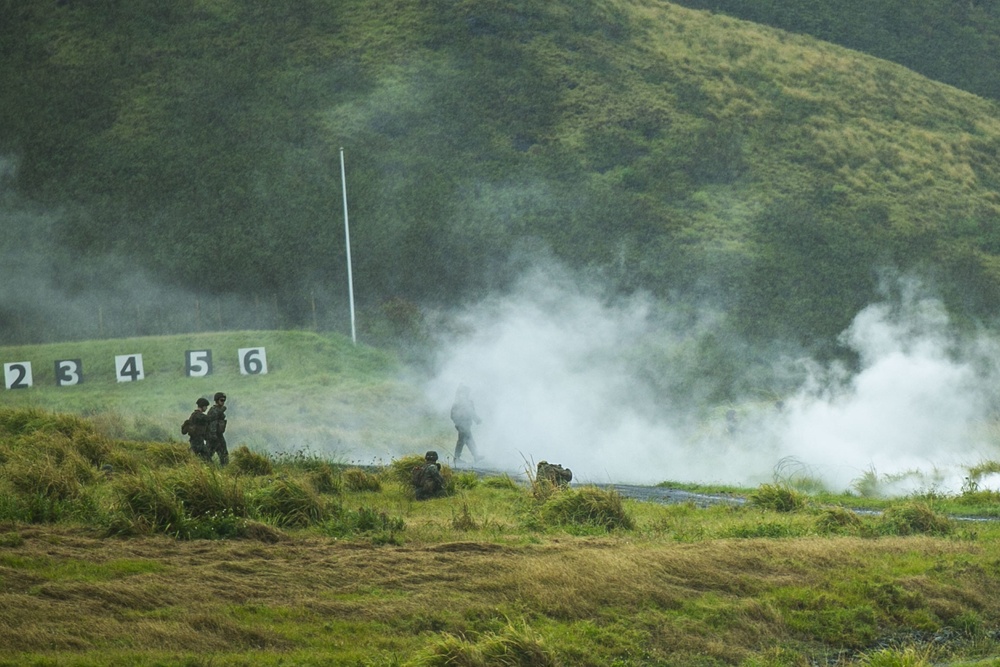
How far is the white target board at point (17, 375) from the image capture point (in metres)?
42.8

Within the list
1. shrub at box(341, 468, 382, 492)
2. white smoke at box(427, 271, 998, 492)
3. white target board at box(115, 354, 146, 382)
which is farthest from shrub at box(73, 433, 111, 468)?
white target board at box(115, 354, 146, 382)

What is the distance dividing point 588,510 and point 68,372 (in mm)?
31329

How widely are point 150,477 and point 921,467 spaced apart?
2134cm

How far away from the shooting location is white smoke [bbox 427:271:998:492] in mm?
33156

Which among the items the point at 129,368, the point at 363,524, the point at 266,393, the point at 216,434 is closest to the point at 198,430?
the point at 216,434

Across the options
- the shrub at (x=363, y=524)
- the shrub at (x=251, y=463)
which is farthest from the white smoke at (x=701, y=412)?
the shrub at (x=363, y=524)

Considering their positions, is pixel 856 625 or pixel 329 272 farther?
pixel 329 272

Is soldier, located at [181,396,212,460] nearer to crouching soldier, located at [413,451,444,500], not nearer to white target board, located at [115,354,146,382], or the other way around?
crouching soldier, located at [413,451,444,500]

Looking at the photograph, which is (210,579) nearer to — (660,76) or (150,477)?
(150,477)

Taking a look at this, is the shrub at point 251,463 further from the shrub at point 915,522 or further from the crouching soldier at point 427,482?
the shrub at point 915,522

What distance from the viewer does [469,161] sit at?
61.8 m

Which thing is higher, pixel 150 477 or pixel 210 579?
pixel 150 477

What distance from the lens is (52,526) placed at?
14.9 m

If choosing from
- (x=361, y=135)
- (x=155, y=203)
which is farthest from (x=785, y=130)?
(x=155, y=203)
